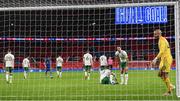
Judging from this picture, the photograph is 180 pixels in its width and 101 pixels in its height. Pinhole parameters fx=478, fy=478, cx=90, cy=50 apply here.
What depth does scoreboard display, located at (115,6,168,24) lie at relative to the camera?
752 inches

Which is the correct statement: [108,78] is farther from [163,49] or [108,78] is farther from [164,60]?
[163,49]

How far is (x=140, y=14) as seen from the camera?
854 inches

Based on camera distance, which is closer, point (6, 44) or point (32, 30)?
point (32, 30)

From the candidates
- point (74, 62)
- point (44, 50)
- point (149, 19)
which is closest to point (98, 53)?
point (74, 62)

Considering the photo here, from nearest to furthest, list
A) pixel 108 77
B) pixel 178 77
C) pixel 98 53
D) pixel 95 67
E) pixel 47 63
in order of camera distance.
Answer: pixel 178 77 < pixel 108 77 < pixel 47 63 < pixel 98 53 < pixel 95 67

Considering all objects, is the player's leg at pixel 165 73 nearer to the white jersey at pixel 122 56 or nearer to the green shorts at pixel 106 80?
the white jersey at pixel 122 56

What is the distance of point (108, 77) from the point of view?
71.2 feet

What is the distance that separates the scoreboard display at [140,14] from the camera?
19095 mm

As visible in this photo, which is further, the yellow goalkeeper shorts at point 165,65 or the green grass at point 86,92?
the yellow goalkeeper shorts at point 165,65

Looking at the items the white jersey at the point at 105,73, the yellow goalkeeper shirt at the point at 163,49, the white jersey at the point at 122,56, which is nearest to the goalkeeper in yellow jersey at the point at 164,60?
the yellow goalkeeper shirt at the point at 163,49

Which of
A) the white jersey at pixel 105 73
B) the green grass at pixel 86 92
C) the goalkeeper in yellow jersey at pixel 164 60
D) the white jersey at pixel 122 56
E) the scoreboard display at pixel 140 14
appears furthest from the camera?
the white jersey at pixel 105 73

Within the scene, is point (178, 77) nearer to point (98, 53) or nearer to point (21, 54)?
point (98, 53)

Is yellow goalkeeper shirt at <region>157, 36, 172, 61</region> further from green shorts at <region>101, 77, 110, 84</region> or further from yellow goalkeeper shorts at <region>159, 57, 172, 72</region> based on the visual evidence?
green shorts at <region>101, 77, 110, 84</region>

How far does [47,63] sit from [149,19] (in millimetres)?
11833
